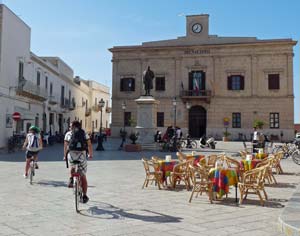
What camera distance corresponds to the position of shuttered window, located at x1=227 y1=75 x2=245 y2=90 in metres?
38.3

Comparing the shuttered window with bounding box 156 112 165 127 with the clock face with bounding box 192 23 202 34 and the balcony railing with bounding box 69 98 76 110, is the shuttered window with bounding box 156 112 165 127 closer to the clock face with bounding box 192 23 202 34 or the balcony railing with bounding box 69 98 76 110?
the balcony railing with bounding box 69 98 76 110

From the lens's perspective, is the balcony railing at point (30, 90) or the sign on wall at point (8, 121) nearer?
the sign on wall at point (8, 121)

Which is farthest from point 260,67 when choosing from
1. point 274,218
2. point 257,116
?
point 274,218

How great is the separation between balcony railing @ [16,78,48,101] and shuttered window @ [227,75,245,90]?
63.3 ft

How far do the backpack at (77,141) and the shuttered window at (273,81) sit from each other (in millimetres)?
34244

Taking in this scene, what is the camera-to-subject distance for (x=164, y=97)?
40188 millimetres

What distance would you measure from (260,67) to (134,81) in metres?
13.8

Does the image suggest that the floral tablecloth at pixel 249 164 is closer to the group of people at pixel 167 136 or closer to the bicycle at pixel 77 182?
the bicycle at pixel 77 182

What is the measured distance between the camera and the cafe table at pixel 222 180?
280 inches

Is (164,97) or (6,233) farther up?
(164,97)

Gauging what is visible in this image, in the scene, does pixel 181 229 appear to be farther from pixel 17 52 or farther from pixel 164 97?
pixel 164 97

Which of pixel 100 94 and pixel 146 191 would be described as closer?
pixel 146 191

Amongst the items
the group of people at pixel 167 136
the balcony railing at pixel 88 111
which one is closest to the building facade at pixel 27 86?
the balcony railing at pixel 88 111

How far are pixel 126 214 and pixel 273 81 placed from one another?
113 feet
